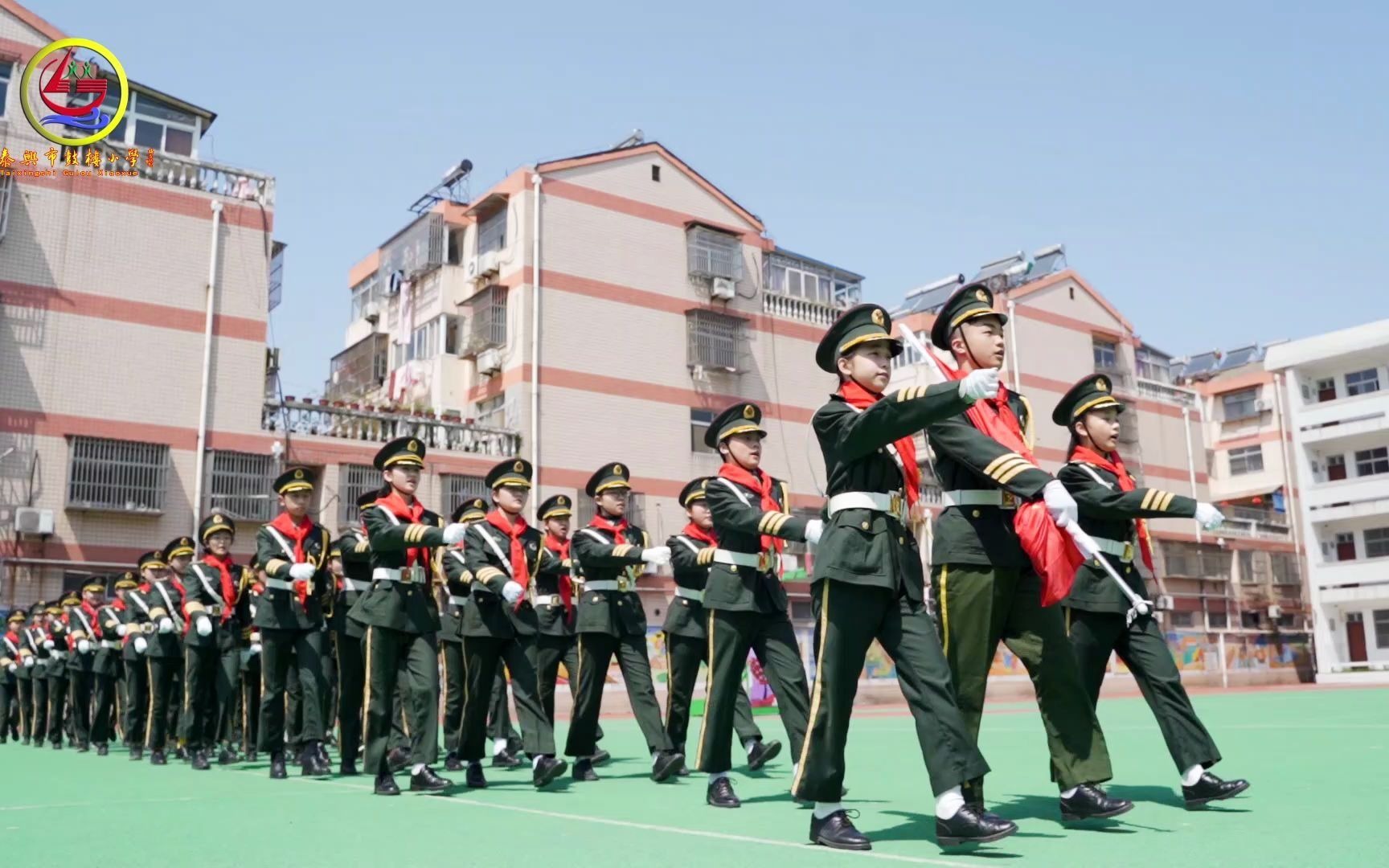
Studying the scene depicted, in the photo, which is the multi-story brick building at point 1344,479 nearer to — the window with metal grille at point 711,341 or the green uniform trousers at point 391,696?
the window with metal grille at point 711,341

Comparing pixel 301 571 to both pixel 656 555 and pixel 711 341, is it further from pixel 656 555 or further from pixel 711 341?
pixel 711 341

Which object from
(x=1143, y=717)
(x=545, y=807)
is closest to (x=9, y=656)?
(x=545, y=807)

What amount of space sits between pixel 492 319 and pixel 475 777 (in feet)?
70.7

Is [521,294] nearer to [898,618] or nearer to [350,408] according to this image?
[350,408]

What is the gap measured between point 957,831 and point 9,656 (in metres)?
17.7

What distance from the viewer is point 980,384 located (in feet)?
15.2

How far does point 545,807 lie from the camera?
23.0ft

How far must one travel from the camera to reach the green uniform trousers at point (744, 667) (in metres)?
7.19

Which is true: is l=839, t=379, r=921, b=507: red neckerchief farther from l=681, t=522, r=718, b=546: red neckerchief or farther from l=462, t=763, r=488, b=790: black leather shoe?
l=462, t=763, r=488, b=790: black leather shoe

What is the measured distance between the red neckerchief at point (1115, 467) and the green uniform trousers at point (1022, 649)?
1269 millimetres

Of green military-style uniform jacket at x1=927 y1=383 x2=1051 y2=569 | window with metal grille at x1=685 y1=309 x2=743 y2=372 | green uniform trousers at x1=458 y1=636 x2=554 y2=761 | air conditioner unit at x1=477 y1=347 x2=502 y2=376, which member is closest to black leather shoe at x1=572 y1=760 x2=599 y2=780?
green uniform trousers at x1=458 y1=636 x2=554 y2=761

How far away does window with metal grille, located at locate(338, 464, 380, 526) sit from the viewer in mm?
24734

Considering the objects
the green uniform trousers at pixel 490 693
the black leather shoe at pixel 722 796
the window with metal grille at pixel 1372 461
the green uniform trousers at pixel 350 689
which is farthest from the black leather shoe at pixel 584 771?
the window with metal grille at pixel 1372 461

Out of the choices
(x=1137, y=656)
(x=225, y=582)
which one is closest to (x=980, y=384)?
(x=1137, y=656)
